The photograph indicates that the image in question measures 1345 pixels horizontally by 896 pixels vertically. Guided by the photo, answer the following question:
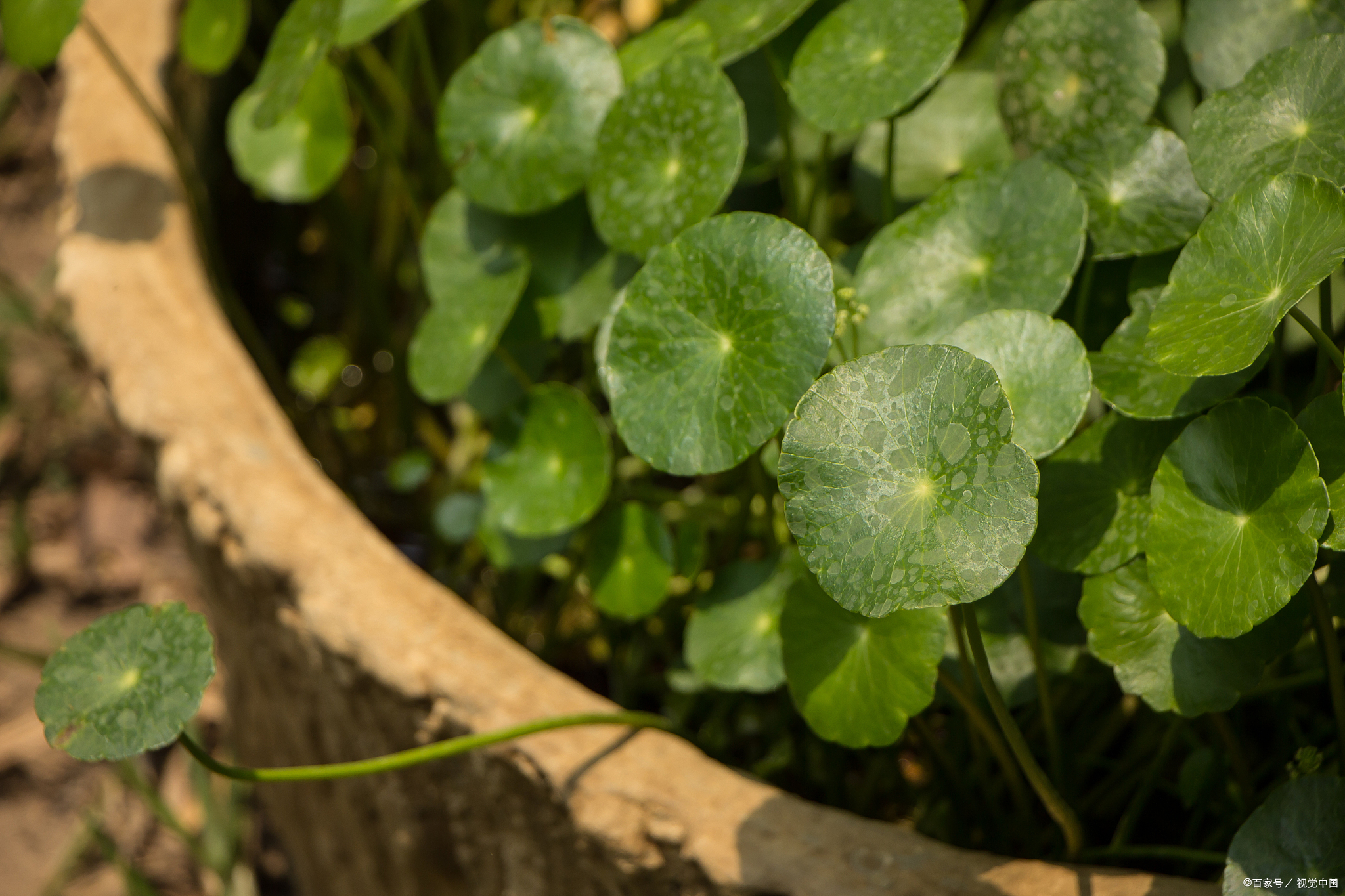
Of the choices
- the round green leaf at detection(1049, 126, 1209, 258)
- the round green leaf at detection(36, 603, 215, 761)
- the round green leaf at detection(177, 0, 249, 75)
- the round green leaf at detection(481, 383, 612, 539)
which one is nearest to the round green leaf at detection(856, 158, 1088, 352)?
the round green leaf at detection(1049, 126, 1209, 258)

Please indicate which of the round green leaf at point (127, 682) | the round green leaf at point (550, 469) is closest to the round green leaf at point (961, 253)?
the round green leaf at point (550, 469)

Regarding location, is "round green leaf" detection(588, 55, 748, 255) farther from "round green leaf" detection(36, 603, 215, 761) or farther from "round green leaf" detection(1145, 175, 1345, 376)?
"round green leaf" detection(36, 603, 215, 761)

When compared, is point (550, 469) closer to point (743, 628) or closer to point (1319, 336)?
point (743, 628)

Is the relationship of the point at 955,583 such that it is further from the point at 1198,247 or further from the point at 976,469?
the point at 1198,247

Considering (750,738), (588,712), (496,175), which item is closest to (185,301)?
(496,175)

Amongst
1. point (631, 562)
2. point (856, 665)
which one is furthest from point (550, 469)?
point (856, 665)
